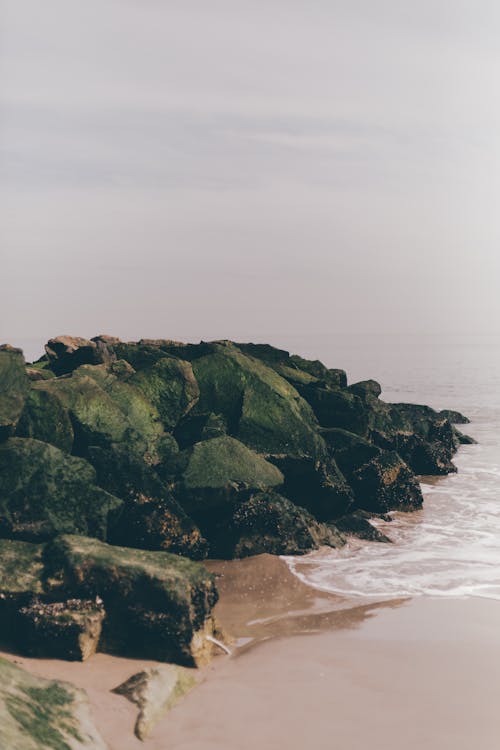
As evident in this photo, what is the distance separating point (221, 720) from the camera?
20.2 feet

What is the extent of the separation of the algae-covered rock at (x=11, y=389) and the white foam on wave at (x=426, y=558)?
14.2 feet

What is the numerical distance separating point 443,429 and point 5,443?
14.7 meters

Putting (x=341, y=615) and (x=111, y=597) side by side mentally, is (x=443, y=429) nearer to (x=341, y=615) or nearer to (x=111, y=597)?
(x=341, y=615)

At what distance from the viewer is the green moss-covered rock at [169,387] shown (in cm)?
1355

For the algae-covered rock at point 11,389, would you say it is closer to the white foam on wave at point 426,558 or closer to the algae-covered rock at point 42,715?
the white foam on wave at point 426,558

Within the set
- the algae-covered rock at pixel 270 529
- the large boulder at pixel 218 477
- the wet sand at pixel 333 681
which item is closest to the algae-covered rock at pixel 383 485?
the algae-covered rock at pixel 270 529

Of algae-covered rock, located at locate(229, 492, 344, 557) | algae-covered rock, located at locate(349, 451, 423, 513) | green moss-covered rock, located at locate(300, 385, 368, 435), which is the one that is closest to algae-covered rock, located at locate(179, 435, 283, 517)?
algae-covered rock, located at locate(229, 492, 344, 557)

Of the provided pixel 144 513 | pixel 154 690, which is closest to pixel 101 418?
pixel 144 513

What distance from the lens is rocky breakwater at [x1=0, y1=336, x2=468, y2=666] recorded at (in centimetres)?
733

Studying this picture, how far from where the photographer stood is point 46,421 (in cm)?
1158

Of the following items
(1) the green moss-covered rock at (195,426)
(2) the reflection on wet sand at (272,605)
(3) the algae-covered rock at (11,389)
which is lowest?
(2) the reflection on wet sand at (272,605)

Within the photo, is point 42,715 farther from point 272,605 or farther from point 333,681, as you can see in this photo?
point 272,605

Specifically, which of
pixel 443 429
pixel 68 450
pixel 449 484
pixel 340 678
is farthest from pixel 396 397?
pixel 340 678

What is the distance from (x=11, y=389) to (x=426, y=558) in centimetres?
662
